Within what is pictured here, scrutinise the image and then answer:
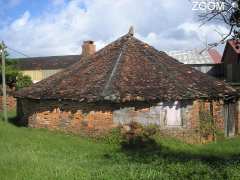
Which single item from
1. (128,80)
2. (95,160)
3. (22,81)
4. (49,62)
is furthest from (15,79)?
(95,160)

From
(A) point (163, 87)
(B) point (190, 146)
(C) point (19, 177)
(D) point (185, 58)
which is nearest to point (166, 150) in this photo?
(B) point (190, 146)

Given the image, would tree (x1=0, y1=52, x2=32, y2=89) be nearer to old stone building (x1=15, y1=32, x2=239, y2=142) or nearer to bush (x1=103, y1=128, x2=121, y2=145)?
old stone building (x1=15, y1=32, x2=239, y2=142)

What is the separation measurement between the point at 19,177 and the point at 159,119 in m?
10.6

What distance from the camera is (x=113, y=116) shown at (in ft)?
68.8

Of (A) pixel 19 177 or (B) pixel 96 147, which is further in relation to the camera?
(B) pixel 96 147

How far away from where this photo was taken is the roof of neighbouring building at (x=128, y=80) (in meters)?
21.2

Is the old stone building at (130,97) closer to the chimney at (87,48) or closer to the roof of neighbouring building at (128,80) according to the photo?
the roof of neighbouring building at (128,80)

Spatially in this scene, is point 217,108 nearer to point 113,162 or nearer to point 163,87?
point 163,87

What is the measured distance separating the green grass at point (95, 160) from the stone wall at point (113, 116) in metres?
0.60

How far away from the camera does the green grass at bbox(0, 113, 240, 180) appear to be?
11.8 metres

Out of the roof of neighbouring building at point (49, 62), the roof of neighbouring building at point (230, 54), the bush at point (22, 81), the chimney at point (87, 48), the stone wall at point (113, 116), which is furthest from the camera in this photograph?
the roof of neighbouring building at point (49, 62)

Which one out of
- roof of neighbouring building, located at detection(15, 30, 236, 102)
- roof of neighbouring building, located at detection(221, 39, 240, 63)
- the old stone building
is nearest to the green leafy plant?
the old stone building

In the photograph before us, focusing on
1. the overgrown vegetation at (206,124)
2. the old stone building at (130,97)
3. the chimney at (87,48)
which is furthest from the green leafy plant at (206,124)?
the chimney at (87,48)

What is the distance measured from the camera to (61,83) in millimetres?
24188
